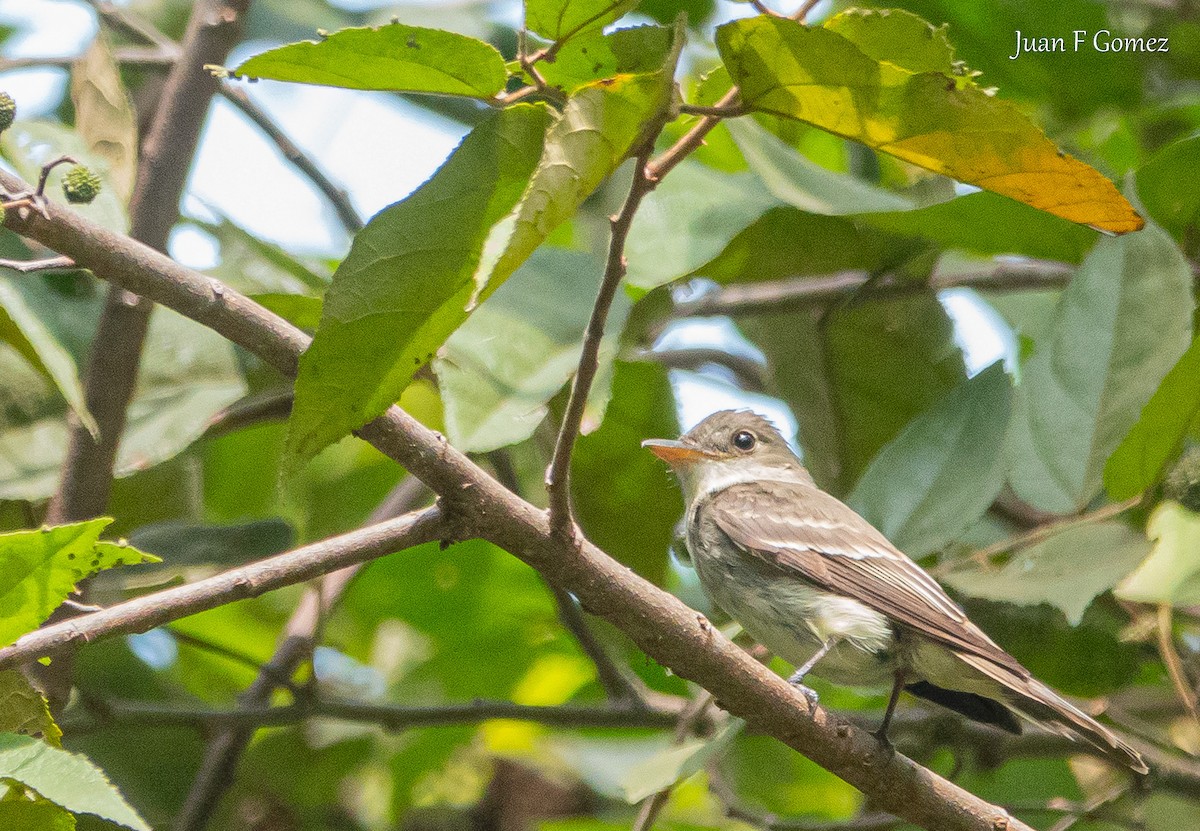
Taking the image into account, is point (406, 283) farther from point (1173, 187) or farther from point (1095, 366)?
point (1173, 187)

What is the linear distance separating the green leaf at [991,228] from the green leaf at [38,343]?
77.9 inches

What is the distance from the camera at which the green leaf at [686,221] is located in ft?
10.4

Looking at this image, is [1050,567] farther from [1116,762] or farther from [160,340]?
[160,340]

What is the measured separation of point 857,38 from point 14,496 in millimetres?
2400

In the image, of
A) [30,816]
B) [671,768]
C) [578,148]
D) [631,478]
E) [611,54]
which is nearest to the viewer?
[578,148]

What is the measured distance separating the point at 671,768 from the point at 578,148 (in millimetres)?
1527

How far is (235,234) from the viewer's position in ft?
11.2

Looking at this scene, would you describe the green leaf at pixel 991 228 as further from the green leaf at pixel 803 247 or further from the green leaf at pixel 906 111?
the green leaf at pixel 906 111

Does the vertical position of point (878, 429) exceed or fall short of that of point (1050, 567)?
it falls short

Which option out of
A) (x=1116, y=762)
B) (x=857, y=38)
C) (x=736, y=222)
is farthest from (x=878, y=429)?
(x=857, y=38)

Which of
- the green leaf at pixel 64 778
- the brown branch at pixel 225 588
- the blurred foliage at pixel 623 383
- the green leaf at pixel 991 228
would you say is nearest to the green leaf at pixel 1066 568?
the blurred foliage at pixel 623 383

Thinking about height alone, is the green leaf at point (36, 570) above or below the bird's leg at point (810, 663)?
above

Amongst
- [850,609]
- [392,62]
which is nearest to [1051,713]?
[850,609]

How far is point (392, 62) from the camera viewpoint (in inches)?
72.0
